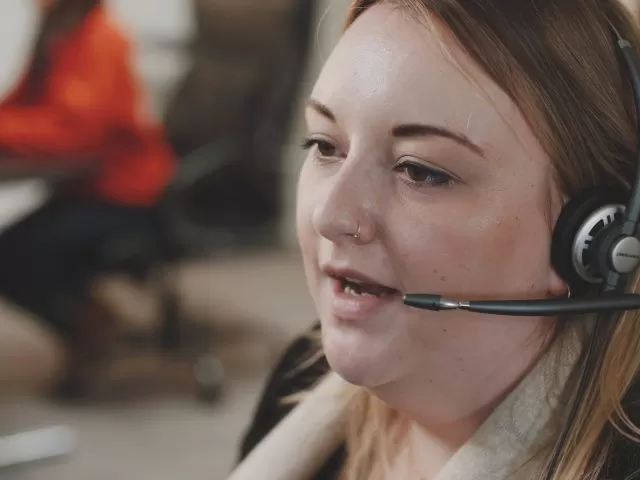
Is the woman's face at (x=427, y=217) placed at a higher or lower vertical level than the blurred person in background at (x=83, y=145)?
lower

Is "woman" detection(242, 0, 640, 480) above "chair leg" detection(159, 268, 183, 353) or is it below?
below

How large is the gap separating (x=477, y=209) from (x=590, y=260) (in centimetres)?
11

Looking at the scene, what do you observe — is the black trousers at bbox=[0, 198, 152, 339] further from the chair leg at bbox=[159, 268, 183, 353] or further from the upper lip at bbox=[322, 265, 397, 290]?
the upper lip at bbox=[322, 265, 397, 290]

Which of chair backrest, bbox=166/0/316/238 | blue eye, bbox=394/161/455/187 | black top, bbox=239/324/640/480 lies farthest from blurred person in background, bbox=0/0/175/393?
blue eye, bbox=394/161/455/187

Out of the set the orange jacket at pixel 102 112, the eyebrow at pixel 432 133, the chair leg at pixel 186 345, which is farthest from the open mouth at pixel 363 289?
the chair leg at pixel 186 345

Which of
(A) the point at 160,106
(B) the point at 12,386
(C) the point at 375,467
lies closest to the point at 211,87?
(A) the point at 160,106

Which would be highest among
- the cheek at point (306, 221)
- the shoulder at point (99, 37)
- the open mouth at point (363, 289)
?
the shoulder at point (99, 37)

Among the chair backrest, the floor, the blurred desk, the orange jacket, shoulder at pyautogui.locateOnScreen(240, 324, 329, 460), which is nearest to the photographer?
shoulder at pyautogui.locateOnScreen(240, 324, 329, 460)

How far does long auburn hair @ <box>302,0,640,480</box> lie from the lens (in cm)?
67

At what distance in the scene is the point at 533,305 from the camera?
0.66 meters

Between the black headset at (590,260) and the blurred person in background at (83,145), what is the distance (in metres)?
1.96

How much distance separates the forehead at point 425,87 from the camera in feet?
2.18

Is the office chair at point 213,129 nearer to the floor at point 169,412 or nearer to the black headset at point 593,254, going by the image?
the floor at point 169,412

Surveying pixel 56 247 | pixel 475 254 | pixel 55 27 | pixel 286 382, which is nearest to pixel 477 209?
pixel 475 254
